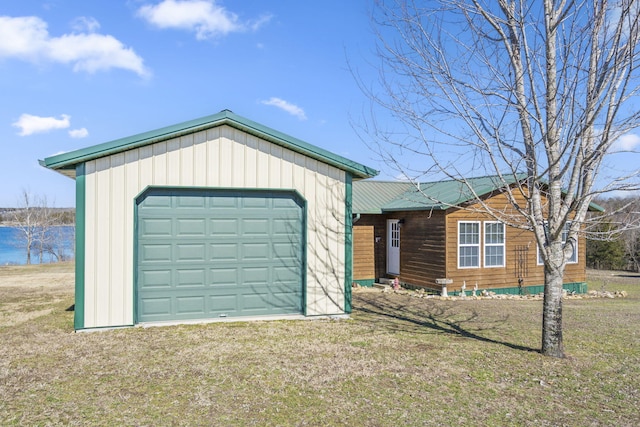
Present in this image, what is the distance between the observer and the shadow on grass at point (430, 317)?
805 centimetres

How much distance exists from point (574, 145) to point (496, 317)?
490 cm

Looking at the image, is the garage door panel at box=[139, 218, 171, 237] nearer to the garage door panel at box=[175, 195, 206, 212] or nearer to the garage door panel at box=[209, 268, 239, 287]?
the garage door panel at box=[175, 195, 206, 212]

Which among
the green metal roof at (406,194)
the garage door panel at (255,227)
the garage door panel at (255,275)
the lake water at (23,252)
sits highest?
the green metal roof at (406,194)

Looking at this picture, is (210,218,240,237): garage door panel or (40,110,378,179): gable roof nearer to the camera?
(40,110,378,179): gable roof

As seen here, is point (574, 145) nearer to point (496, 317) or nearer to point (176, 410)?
point (496, 317)

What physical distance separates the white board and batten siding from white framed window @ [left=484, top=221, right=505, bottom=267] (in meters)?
6.80

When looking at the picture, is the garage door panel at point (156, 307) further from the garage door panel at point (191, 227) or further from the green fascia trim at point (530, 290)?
the green fascia trim at point (530, 290)

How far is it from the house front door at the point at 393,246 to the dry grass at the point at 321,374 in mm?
6430

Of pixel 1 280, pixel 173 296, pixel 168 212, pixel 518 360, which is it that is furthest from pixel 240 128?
pixel 1 280

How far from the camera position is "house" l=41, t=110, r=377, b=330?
772 cm

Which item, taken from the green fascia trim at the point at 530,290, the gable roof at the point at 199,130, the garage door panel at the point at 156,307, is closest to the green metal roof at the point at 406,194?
the green fascia trim at the point at 530,290

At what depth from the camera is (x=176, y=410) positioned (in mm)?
4438

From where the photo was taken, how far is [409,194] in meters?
16.3

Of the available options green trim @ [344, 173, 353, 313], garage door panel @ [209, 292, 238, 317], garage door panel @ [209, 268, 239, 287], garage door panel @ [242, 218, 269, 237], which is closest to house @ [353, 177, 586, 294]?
green trim @ [344, 173, 353, 313]
